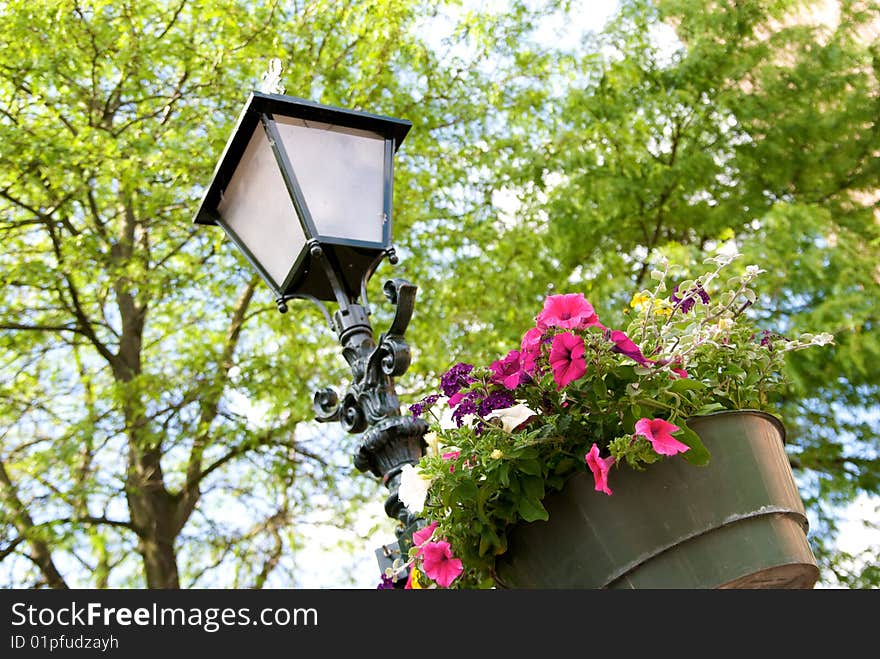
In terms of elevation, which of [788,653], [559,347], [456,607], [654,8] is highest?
[654,8]

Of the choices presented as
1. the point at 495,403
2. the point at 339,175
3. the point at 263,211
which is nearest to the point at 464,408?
the point at 495,403

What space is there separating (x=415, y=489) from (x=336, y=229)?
48.8 inches

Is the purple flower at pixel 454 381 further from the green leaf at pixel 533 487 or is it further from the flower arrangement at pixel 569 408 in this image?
the green leaf at pixel 533 487

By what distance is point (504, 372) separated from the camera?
66.2 inches

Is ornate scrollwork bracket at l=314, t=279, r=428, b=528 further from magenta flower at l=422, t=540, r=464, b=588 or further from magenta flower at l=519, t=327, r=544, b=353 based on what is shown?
magenta flower at l=519, t=327, r=544, b=353

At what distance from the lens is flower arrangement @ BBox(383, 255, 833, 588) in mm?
1511

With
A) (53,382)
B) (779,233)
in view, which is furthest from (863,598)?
(53,382)

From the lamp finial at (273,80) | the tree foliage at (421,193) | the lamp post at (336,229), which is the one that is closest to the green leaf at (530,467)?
the lamp post at (336,229)

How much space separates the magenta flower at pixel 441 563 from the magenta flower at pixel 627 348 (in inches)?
19.5

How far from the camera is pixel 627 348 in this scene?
154cm

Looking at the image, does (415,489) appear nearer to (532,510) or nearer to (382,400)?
(532,510)

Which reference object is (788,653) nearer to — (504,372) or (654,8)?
(504,372)

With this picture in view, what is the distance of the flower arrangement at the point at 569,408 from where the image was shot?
1511mm

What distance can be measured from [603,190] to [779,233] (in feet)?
4.99
